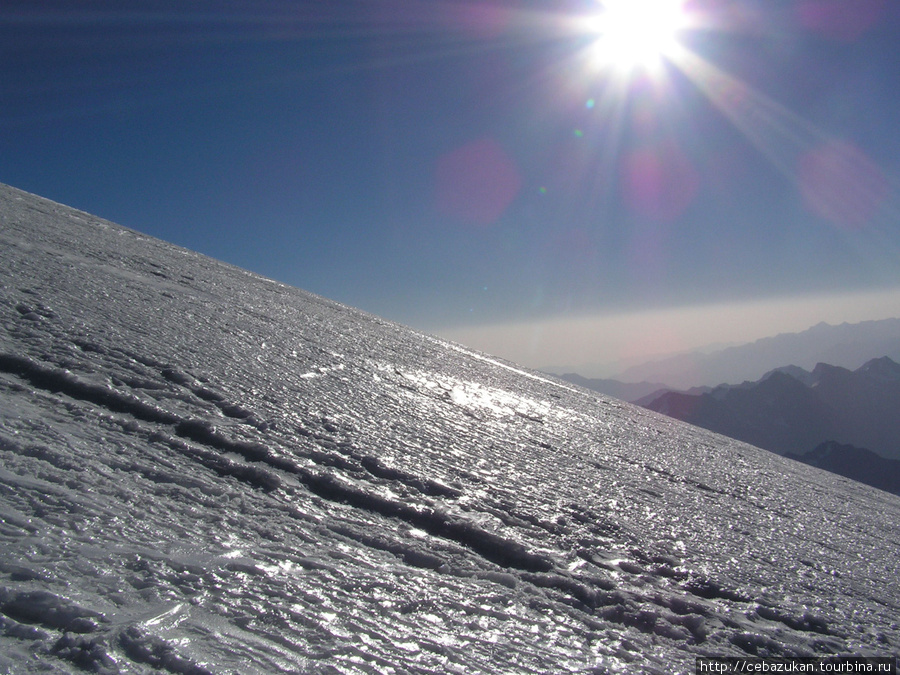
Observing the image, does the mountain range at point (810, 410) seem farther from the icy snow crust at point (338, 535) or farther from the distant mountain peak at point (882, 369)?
the icy snow crust at point (338, 535)

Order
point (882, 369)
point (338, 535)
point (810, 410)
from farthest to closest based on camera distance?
point (882, 369) → point (810, 410) → point (338, 535)

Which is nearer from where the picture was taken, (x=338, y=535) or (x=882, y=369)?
(x=338, y=535)

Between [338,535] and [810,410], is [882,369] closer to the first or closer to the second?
[810,410]

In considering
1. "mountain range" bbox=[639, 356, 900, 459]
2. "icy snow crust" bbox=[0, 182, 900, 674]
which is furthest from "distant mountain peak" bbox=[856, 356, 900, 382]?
"icy snow crust" bbox=[0, 182, 900, 674]

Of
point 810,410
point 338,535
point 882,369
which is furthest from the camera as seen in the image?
point 882,369

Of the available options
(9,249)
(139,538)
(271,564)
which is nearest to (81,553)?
(139,538)

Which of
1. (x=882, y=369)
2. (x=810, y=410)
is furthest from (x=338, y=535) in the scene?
(x=882, y=369)

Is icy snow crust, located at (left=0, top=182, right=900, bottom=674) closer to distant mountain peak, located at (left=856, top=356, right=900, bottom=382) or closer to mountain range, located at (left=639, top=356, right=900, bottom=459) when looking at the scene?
mountain range, located at (left=639, top=356, right=900, bottom=459)

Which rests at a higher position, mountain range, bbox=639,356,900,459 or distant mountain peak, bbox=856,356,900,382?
distant mountain peak, bbox=856,356,900,382

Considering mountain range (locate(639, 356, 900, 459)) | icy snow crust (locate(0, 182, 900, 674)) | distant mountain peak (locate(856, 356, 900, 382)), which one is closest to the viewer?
icy snow crust (locate(0, 182, 900, 674))

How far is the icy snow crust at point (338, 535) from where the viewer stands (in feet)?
2.37

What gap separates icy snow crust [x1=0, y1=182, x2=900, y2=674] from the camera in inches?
28.4

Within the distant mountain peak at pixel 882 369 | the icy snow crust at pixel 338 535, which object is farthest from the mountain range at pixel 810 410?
the icy snow crust at pixel 338 535

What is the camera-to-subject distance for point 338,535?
1.06 m
